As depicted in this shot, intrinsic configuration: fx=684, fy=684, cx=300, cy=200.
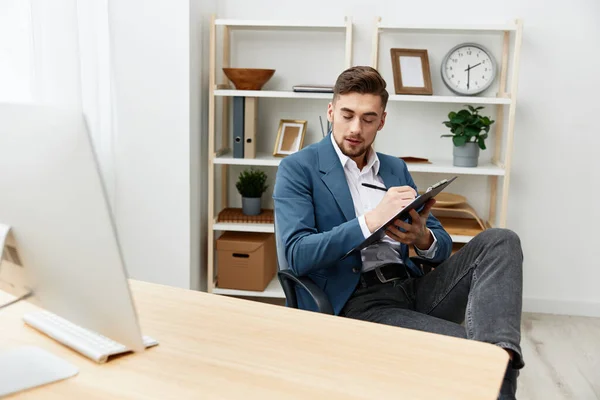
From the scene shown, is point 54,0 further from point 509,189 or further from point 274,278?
point 509,189

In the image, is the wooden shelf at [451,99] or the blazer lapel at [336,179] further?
the wooden shelf at [451,99]

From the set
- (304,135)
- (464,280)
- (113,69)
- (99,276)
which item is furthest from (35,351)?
(304,135)

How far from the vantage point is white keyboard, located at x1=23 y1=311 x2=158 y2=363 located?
44.7 inches

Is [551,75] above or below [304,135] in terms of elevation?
above

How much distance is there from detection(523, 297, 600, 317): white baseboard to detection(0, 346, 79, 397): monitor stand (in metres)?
3.08

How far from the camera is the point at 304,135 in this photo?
3.55 metres

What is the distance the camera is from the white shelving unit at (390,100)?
10.7ft

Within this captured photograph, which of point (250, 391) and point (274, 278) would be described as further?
point (274, 278)

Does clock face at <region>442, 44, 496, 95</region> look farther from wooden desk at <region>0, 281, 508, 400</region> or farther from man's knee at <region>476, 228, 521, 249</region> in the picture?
wooden desk at <region>0, 281, 508, 400</region>

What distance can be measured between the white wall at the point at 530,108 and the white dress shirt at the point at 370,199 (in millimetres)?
1385

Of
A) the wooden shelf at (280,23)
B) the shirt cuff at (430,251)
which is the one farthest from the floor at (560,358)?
the wooden shelf at (280,23)

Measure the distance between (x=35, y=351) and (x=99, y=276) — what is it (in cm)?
31

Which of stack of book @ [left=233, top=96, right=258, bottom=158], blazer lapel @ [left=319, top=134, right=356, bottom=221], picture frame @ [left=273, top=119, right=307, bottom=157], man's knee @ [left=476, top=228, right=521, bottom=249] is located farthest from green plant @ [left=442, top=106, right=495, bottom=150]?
man's knee @ [left=476, top=228, right=521, bottom=249]

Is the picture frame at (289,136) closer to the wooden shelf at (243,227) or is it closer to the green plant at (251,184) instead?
the green plant at (251,184)
